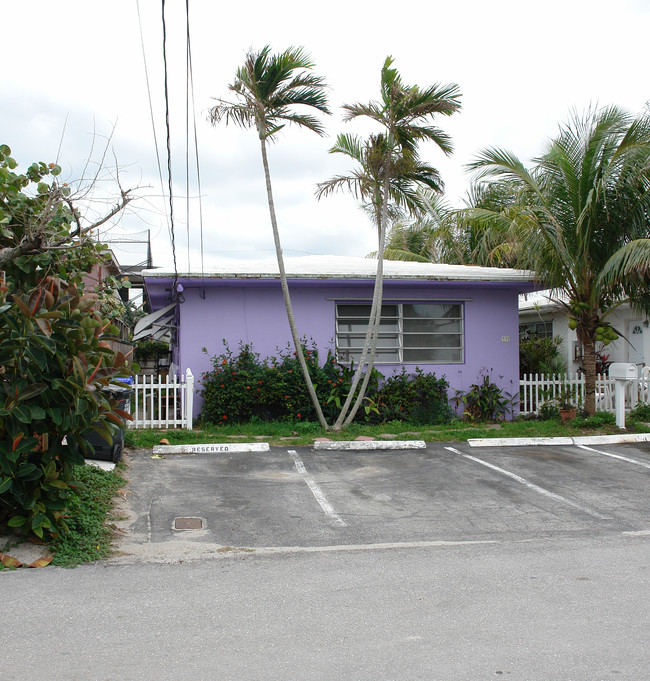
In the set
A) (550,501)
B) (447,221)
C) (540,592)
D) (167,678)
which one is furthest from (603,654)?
(447,221)

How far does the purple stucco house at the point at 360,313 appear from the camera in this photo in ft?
42.2

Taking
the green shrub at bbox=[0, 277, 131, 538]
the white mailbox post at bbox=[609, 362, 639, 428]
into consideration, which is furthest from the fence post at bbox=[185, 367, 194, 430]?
the white mailbox post at bbox=[609, 362, 639, 428]

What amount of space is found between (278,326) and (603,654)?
32.9ft

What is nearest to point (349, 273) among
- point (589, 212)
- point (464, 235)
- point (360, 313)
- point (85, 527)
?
point (360, 313)

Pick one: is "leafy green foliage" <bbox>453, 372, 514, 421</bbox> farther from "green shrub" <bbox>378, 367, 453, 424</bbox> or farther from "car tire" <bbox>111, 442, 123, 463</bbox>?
"car tire" <bbox>111, 442, 123, 463</bbox>

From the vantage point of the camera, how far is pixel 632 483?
8422mm

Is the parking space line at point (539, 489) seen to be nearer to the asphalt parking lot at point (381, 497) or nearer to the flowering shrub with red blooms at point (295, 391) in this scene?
the asphalt parking lot at point (381, 497)

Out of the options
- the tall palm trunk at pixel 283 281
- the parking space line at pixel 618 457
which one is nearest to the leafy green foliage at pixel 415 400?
the tall palm trunk at pixel 283 281

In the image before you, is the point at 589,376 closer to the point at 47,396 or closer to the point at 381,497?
the point at 381,497

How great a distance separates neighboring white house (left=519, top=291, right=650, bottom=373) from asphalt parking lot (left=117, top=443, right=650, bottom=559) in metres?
7.95

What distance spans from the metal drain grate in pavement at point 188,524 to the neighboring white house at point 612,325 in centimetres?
1202

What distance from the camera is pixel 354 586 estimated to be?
490 cm

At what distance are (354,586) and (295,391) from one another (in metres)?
7.66

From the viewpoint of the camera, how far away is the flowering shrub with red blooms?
40.1 feet
